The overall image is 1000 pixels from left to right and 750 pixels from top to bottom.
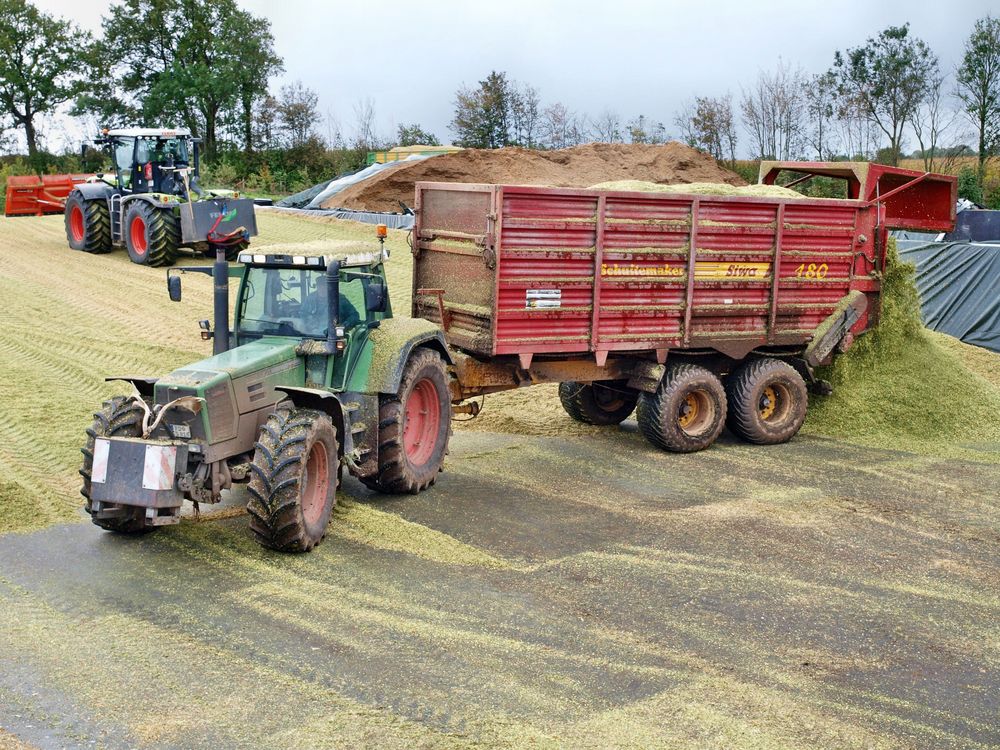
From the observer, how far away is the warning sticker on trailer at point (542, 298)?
31.4 ft

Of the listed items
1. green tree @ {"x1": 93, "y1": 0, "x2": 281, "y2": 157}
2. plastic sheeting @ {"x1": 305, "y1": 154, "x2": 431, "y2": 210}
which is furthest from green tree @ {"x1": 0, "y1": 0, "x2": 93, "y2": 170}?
plastic sheeting @ {"x1": 305, "y1": 154, "x2": 431, "y2": 210}

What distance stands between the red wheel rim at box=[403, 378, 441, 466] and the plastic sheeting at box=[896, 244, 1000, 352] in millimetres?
9986

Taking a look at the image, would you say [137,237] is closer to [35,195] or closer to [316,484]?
[35,195]

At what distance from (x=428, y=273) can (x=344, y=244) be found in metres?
1.65

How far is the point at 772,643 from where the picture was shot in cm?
629

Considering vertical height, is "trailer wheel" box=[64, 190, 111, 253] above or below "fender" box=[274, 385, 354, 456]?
above

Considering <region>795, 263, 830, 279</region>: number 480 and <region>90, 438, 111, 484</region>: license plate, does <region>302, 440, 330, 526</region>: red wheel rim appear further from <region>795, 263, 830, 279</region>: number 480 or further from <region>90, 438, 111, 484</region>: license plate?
<region>795, 263, 830, 279</region>: number 480

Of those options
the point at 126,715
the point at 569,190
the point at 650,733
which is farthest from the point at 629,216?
the point at 126,715

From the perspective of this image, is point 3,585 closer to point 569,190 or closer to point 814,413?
point 569,190

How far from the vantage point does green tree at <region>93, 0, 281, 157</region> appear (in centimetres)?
4081

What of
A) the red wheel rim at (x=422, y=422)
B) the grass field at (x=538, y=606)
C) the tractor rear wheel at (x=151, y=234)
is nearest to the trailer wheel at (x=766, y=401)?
the grass field at (x=538, y=606)

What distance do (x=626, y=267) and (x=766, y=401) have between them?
2.42 metres

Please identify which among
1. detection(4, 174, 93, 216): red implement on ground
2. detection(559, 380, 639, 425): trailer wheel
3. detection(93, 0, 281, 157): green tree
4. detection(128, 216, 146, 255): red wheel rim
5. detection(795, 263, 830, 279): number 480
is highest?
detection(93, 0, 281, 157): green tree

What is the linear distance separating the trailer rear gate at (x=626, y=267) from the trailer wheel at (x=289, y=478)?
2.40 meters
